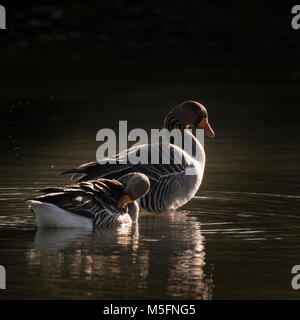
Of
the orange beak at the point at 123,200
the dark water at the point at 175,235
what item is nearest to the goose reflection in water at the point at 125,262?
the dark water at the point at 175,235

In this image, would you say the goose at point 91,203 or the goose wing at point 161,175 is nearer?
the goose at point 91,203

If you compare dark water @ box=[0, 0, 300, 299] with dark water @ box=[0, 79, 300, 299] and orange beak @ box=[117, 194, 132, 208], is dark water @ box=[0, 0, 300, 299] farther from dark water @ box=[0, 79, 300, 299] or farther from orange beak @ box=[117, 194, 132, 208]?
orange beak @ box=[117, 194, 132, 208]

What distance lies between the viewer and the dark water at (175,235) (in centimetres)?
1004

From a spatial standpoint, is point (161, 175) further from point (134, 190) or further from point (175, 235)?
point (175, 235)

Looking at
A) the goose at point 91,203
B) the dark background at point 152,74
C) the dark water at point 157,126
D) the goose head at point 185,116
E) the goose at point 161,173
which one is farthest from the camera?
the dark background at point 152,74

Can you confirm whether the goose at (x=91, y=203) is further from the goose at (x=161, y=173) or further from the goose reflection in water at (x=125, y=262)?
the goose at (x=161, y=173)

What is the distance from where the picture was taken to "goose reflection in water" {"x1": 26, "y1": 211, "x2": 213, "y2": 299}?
9836mm

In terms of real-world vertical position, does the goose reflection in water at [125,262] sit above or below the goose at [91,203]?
below

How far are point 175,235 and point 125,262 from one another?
165cm

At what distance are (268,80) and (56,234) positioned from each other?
1882cm

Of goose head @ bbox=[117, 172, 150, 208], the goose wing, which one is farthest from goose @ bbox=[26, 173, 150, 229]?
the goose wing

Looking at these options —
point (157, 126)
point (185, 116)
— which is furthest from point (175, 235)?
point (157, 126)

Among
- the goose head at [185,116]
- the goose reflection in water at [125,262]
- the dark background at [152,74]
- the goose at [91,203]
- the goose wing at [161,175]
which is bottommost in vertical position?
the goose reflection in water at [125,262]

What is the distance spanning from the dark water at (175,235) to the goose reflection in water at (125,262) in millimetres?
11
